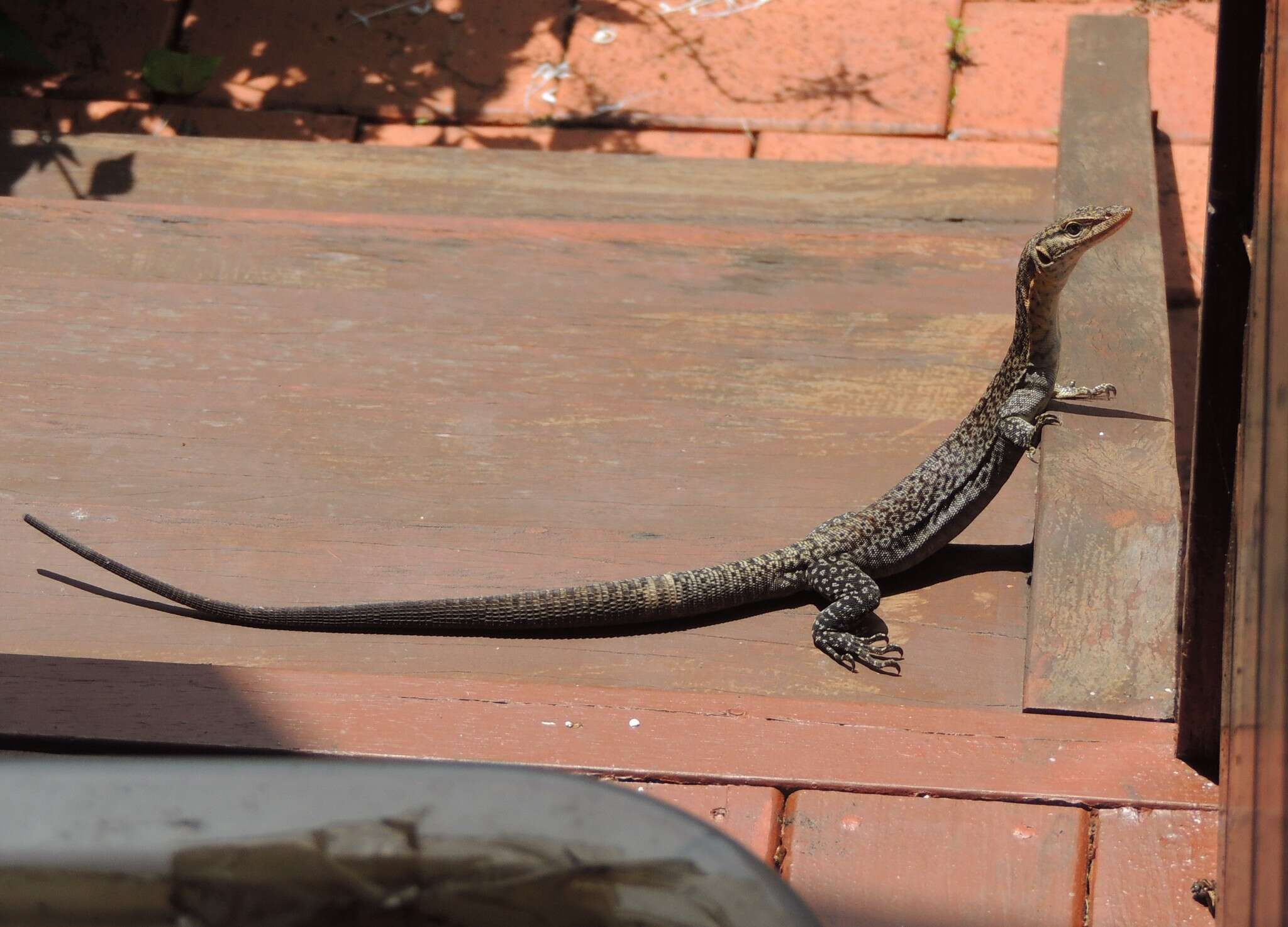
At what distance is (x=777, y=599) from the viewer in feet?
11.0

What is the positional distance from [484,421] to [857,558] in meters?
1.08

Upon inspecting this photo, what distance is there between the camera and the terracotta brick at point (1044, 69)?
6434mm

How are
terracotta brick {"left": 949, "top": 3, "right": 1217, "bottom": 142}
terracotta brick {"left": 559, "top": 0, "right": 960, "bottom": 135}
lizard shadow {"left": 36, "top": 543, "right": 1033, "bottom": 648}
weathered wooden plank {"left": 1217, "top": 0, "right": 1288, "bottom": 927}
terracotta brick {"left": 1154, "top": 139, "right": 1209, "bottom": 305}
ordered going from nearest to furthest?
weathered wooden plank {"left": 1217, "top": 0, "right": 1288, "bottom": 927} → lizard shadow {"left": 36, "top": 543, "right": 1033, "bottom": 648} → terracotta brick {"left": 1154, "top": 139, "right": 1209, "bottom": 305} → terracotta brick {"left": 949, "top": 3, "right": 1217, "bottom": 142} → terracotta brick {"left": 559, "top": 0, "right": 960, "bottom": 135}

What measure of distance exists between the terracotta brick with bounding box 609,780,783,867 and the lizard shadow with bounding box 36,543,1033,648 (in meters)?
1.02

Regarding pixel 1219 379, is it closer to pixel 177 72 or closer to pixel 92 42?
pixel 177 72

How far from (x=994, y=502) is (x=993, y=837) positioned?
1691 millimetres

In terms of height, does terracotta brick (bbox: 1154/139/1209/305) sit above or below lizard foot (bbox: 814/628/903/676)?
above

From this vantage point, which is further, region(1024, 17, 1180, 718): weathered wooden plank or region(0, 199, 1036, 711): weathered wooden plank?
region(0, 199, 1036, 711): weathered wooden plank

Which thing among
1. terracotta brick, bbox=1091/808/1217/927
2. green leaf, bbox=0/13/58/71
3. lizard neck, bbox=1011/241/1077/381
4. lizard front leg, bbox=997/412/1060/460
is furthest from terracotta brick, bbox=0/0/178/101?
terracotta brick, bbox=1091/808/1217/927

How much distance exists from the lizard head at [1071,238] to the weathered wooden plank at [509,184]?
2.96 feet

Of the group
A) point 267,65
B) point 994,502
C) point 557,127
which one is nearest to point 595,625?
point 994,502

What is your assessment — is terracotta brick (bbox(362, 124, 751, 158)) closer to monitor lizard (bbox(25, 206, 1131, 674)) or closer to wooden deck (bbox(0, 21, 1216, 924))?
wooden deck (bbox(0, 21, 1216, 924))

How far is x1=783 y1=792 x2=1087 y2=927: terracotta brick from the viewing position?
1.75m

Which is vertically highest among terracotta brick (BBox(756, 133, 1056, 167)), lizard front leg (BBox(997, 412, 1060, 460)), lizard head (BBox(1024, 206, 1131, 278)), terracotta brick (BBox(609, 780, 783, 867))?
terracotta brick (BBox(756, 133, 1056, 167))
